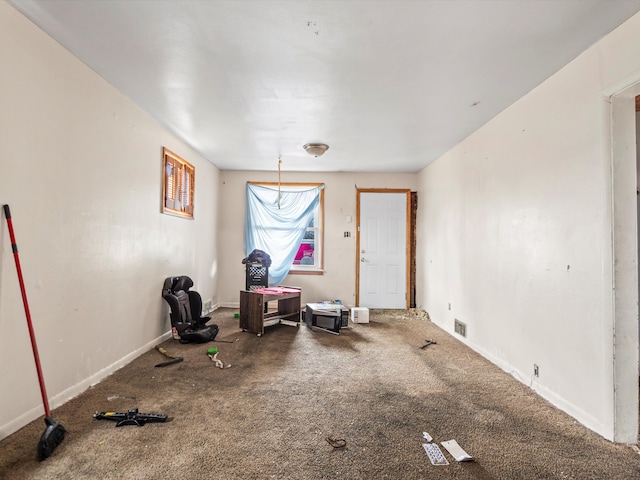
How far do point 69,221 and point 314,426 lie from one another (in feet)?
7.22

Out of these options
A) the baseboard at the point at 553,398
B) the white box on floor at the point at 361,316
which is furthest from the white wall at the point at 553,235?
the white box on floor at the point at 361,316

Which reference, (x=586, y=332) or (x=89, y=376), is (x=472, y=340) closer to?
(x=586, y=332)

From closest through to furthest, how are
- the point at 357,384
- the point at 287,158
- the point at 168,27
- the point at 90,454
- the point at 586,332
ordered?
1. the point at 90,454
2. the point at 168,27
3. the point at 586,332
4. the point at 357,384
5. the point at 287,158

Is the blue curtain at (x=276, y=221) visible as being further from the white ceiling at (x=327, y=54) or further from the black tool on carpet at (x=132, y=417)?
the black tool on carpet at (x=132, y=417)

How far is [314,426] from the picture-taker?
6.92 ft

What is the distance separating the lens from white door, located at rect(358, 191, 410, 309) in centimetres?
593

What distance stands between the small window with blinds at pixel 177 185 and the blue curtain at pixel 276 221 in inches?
52.6

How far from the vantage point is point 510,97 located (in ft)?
9.57

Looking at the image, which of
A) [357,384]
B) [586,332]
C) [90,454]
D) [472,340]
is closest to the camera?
[90,454]

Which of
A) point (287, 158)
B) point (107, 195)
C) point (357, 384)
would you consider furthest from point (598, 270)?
point (287, 158)

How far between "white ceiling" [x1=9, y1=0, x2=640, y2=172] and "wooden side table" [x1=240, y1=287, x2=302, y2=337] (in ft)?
6.70

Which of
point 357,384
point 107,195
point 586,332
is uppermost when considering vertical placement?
point 107,195

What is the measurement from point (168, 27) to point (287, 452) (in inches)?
101

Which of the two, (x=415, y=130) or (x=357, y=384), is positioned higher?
(x=415, y=130)
